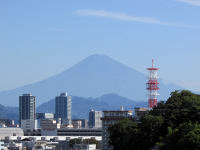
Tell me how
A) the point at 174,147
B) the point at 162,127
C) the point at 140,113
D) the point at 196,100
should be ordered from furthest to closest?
→ the point at 140,113
the point at 196,100
the point at 162,127
the point at 174,147

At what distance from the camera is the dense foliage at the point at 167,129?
272 feet

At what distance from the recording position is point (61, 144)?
166125 millimetres

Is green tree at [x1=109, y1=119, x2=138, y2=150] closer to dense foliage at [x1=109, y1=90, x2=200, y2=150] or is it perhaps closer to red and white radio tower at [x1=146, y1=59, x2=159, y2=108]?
dense foliage at [x1=109, y1=90, x2=200, y2=150]

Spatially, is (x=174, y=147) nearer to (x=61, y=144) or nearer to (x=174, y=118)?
(x=174, y=118)

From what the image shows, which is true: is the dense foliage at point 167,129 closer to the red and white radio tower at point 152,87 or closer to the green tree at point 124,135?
the green tree at point 124,135

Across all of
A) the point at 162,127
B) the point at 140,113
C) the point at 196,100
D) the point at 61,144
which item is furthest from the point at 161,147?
the point at 61,144

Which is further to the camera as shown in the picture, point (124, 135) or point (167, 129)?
point (124, 135)

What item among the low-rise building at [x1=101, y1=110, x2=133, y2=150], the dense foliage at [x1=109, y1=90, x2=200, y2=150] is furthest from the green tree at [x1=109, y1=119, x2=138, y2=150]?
the low-rise building at [x1=101, y1=110, x2=133, y2=150]

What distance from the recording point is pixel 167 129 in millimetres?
94688

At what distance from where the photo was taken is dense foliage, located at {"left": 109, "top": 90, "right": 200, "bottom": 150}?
82812 mm

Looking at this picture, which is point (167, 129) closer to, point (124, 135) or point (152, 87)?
point (124, 135)

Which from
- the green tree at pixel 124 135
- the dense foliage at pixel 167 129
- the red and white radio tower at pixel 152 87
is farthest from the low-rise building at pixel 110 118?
the green tree at pixel 124 135

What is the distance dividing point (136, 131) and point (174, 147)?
21550 millimetres

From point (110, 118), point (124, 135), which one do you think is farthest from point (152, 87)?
point (124, 135)
